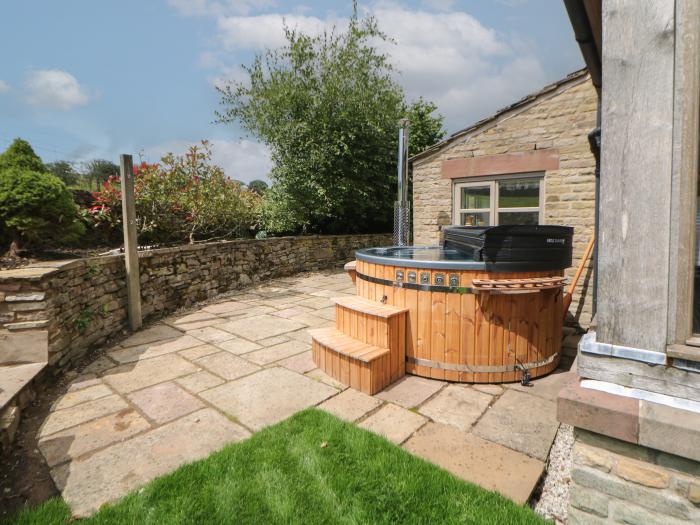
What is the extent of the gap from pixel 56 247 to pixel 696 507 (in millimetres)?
7406

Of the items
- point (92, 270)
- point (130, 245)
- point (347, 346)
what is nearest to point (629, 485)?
point (347, 346)

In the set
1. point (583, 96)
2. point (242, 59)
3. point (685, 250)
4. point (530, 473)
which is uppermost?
point (242, 59)

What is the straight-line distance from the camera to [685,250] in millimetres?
1558

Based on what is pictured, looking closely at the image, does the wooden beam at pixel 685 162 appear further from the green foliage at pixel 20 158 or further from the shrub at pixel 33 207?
the green foliage at pixel 20 158

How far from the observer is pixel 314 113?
10109mm

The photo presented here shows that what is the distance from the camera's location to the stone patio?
2268mm

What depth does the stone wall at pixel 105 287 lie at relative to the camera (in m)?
3.37

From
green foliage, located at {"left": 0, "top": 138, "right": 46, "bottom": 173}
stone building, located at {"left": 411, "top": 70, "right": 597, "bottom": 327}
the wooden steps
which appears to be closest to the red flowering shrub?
green foliage, located at {"left": 0, "top": 138, "right": 46, "bottom": 173}

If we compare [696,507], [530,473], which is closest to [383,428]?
[530,473]

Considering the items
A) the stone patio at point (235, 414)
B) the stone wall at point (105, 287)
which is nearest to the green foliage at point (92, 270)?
the stone wall at point (105, 287)

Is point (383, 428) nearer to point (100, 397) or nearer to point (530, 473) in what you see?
point (530, 473)

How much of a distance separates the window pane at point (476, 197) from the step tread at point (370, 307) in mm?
3788

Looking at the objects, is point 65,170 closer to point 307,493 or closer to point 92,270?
point 92,270

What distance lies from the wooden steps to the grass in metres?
0.81
